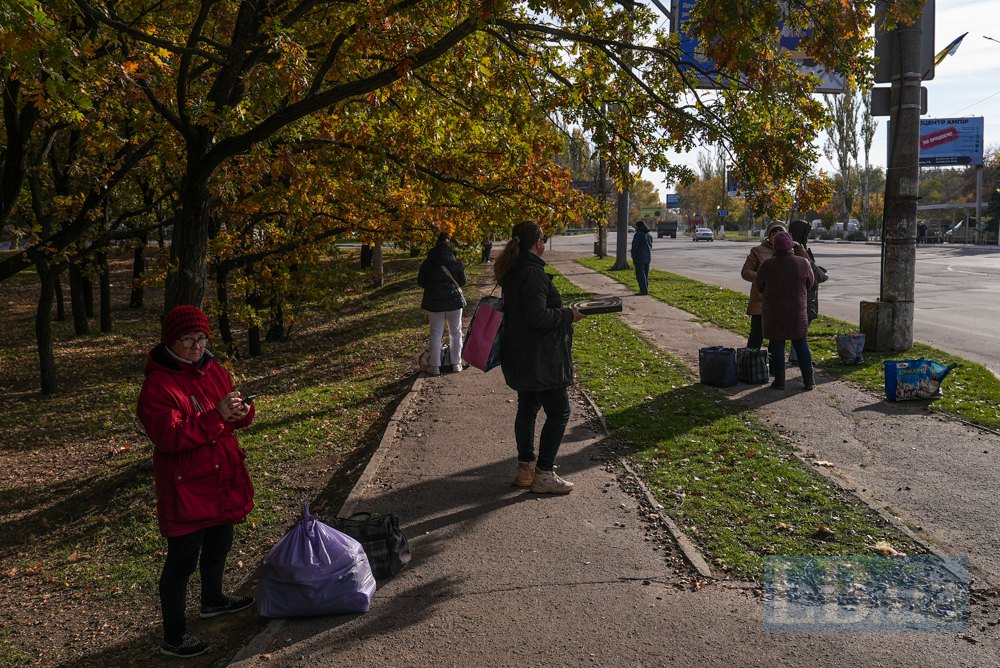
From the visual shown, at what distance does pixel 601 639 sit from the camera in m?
4.11

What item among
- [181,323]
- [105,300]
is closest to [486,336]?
[181,323]

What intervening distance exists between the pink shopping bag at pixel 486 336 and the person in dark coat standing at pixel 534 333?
105 millimetres

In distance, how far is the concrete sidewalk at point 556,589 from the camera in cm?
397

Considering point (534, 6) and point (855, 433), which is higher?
point (534, 6)

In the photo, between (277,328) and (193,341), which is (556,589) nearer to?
(193,341)

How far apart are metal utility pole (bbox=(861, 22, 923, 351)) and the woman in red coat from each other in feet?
31.5

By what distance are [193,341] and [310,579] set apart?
4.35ft

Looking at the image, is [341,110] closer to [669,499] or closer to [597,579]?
[669,499]

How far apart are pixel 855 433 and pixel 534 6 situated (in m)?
4.88

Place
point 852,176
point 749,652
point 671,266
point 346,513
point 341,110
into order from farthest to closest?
1. point 852,176
2. point 671,266
3. point 341,110
4. point 346,513
5. point 749,652

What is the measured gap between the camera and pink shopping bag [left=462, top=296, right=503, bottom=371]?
6203mm

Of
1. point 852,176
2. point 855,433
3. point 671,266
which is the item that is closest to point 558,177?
point 855,433

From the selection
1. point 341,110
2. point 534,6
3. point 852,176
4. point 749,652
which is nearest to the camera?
point 749,652

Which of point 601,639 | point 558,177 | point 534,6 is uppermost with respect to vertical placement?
point 534,6
